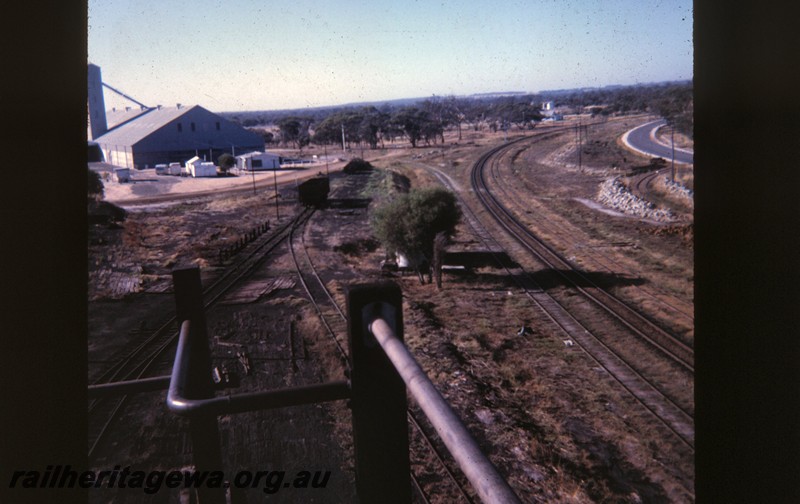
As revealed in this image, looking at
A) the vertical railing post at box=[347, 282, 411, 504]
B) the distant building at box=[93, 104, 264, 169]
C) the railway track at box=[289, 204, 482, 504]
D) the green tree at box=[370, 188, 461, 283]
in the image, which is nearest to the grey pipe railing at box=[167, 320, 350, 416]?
the vertical railing post at box=[347, 282, 411, 504]

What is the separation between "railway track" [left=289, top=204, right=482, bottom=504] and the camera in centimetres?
949

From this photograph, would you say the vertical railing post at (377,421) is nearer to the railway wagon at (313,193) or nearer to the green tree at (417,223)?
the green tree at (417,223)

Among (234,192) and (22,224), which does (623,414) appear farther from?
(234,192)

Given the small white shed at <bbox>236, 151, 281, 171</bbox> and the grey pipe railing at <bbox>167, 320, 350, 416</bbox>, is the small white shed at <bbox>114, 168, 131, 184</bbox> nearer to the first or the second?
the small white shed at <bbox>236, 151, 281, 171</bbox>

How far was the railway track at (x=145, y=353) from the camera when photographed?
11109 mm

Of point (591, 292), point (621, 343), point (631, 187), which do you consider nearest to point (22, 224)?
point (621, 343)

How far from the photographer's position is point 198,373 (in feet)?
8.10

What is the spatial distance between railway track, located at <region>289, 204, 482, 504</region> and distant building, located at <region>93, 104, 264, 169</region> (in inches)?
1354

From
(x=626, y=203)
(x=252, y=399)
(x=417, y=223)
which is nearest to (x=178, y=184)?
(x=417, y=223)

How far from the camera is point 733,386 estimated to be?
96cm

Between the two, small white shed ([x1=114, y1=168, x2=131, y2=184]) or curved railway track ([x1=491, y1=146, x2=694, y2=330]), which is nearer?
curved railway track ([x1=491, y1=146, x2=694, y2=330])

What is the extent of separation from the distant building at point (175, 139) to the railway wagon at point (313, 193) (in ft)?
84.0

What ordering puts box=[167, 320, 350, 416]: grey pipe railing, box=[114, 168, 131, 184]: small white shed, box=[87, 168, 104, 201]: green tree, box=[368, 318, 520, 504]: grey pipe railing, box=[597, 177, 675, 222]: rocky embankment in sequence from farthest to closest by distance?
box=[114, 168, 131, 184]: small white shed → box=[87, 168, 104, 201]: green tree → box=[597, 177, 675, 222]: rocky embankment → box=[167, 320, 350, 416]: grey pipe railing → box=[368, 318, 520, 504]: grey pipe railing

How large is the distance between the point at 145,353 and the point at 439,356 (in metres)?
7.29
